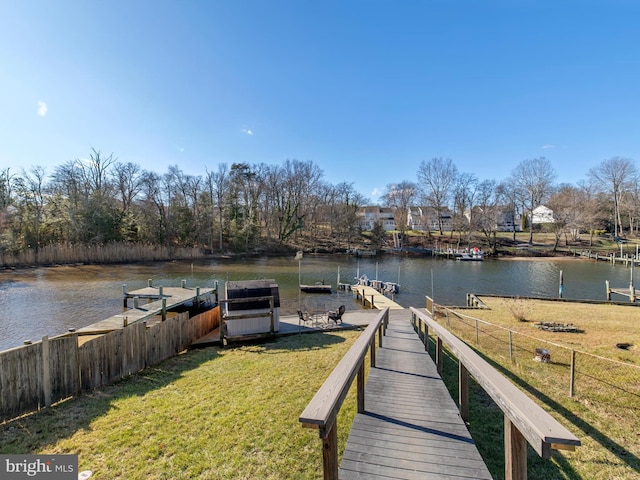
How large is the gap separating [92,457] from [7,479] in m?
0.74

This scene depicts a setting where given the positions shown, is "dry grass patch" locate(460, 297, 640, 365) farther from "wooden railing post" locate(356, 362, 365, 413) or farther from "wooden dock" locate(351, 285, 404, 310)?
"wooden railing post" locate(356, 362, 365, 413)

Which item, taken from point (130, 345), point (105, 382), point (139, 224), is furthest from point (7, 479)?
point (139, 224)

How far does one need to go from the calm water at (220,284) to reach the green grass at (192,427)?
9947 millimetres

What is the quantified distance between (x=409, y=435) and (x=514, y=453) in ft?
3.93

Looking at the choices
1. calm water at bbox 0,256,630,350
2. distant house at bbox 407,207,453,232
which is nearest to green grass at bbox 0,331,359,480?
calm water at bbox 0,256,630,350

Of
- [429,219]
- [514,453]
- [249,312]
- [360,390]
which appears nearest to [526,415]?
[514,453]

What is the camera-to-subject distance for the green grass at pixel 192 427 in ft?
11.2

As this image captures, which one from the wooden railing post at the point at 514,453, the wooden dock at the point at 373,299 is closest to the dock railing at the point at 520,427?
the wooden railing post at the point at 514,453

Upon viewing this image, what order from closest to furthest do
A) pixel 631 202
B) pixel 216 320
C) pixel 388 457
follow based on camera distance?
pixel 388 457
pixel 216 320
pixel 631 202

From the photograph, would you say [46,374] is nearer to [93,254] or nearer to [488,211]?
[93,254]

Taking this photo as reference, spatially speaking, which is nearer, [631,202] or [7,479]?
[7,479]

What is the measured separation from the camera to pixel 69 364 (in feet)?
19.8

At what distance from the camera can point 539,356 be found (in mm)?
7539

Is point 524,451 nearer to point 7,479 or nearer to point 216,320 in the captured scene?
point 7,479
